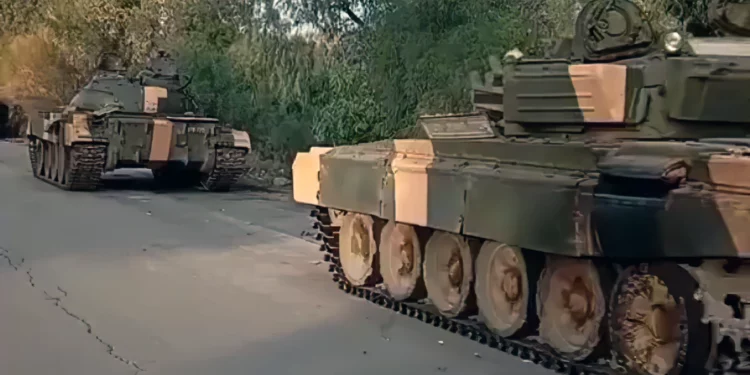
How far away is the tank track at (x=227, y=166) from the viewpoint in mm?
19578

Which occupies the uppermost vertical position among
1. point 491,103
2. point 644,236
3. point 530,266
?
point 491,103

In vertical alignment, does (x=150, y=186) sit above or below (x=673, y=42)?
below

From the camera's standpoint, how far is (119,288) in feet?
31.8

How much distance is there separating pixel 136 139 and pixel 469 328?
12701 millimetres

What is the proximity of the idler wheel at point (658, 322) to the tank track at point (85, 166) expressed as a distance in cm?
1399

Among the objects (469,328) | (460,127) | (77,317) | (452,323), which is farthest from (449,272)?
(77,317)

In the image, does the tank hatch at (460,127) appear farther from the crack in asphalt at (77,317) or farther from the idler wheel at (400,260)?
the crack in asphalt at (77,317)

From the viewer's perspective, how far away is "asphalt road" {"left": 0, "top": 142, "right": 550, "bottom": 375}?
7.08m

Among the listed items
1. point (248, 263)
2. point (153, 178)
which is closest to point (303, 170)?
point (248, 263)

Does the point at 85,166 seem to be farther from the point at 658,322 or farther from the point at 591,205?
the point at 658,322

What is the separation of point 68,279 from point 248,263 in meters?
1.98

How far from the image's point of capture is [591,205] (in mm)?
6383

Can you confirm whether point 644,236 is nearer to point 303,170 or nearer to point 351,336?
point 351,336

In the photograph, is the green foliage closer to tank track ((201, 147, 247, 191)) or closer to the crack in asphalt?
tank track ((201, 147, 247, 191))
